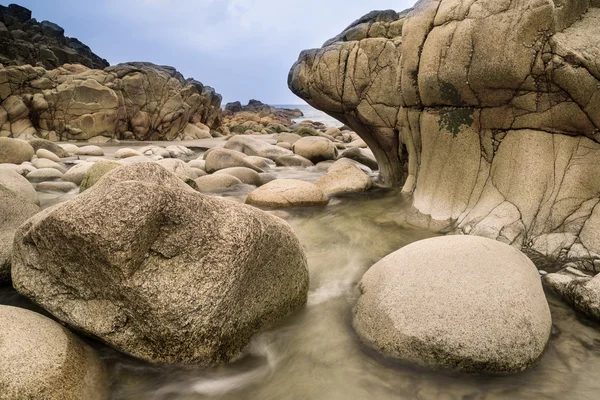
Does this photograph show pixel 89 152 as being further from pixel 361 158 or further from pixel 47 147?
pixel 361 158

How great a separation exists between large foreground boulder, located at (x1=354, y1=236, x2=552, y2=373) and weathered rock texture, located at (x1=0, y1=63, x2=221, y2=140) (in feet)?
62.6

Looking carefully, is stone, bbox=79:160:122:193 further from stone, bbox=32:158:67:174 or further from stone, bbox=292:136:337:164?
stone, bbox=292:136:337:164

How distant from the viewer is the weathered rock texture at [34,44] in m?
28.1

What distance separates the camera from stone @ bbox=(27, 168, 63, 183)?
27.8 ft

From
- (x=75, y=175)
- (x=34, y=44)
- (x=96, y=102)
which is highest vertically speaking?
(x=34, y=44)

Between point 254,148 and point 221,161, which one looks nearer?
point 221,161

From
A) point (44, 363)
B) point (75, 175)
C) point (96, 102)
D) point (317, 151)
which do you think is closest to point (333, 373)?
point (44, 363)

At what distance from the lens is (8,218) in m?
3.55

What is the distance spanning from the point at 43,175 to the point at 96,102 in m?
11.7

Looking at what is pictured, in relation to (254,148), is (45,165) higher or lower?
higher

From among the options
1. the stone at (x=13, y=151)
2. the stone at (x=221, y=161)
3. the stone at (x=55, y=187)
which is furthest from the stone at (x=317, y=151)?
the stone at (x=13, y=151)

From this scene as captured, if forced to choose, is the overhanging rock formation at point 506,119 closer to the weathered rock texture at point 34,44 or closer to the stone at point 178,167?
the stone at point 178,167

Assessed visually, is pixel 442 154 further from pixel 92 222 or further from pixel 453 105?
pixel 92 222

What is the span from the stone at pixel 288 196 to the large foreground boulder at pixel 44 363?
420cm
